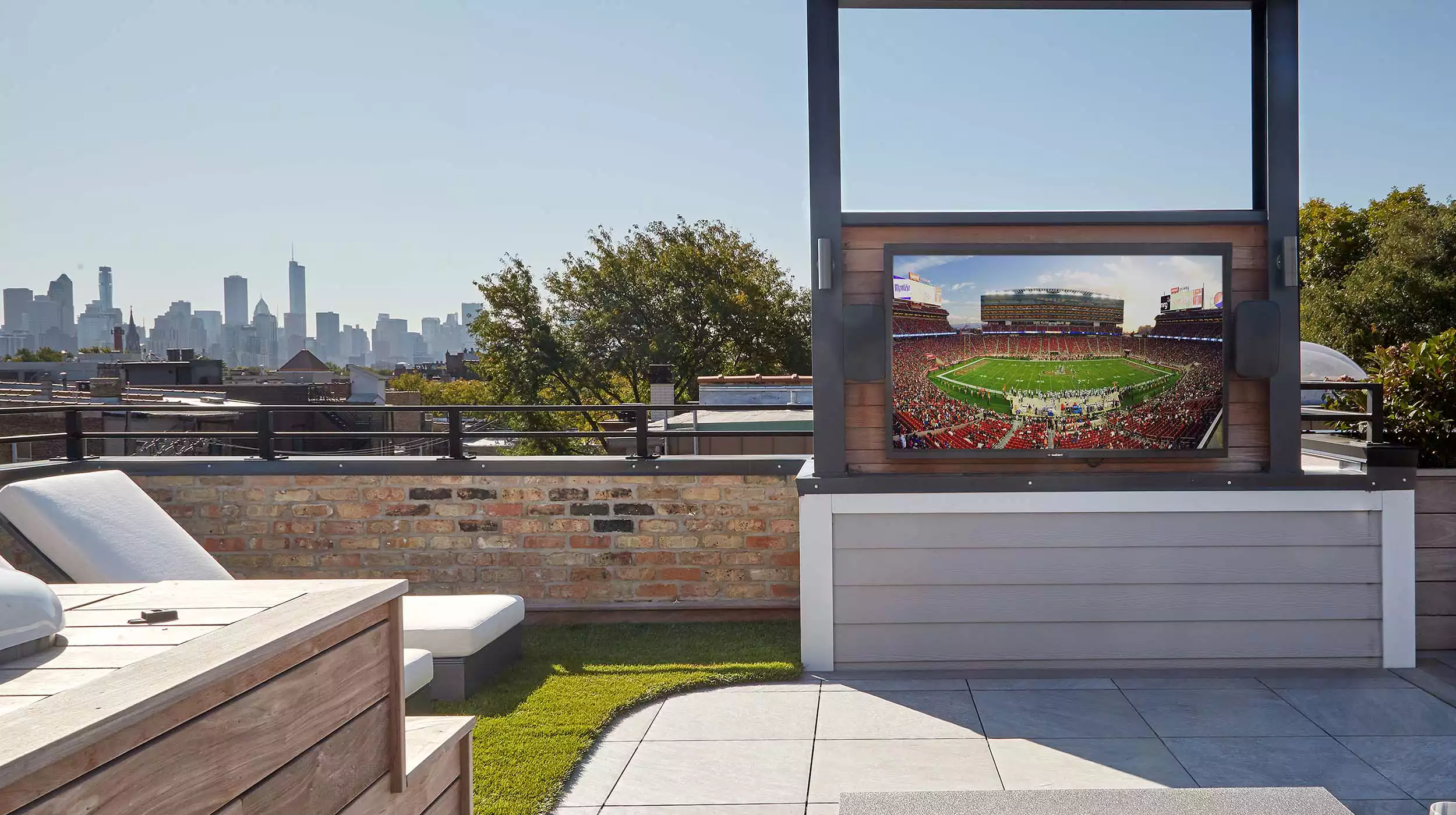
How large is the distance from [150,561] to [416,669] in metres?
1.18

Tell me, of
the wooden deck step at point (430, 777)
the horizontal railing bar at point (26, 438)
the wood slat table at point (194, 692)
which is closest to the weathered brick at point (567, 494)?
the horizontal railing bar at point (26, 438)

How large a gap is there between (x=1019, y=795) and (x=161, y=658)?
5.56 ft

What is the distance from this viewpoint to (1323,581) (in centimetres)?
368

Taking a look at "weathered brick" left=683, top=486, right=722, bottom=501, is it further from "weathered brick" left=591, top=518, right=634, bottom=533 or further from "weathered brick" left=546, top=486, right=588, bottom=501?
"weathered brick" left=546, top=486, right=588, bottom=501

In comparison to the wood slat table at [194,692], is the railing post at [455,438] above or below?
above

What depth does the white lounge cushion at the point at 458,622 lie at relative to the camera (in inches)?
130

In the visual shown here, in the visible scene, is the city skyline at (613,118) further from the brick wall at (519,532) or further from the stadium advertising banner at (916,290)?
the brick wall at (519,532)

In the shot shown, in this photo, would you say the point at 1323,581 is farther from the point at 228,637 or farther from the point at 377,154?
the point at 377,154

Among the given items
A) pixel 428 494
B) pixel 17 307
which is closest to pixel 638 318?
pixel 428 494

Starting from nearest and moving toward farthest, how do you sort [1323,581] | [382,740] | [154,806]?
[154,806] < [382,740] < [1323,581]

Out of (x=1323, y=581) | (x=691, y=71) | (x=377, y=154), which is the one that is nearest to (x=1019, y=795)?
(x=1323, y=581)

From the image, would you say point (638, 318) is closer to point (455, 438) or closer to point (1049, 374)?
point (455, 438)

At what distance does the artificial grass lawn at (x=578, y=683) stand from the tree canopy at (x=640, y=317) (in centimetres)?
1822

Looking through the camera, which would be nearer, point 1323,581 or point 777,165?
point 1323,581
